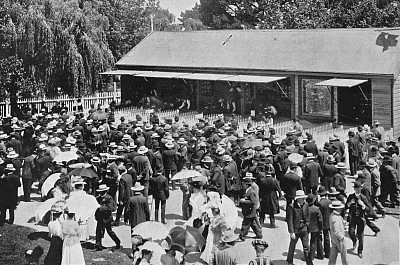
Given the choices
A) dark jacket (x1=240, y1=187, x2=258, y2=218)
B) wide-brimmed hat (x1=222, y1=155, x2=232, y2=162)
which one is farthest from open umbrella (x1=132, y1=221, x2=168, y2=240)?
wide-brimmed hat (x1=222, y1=155, x2=232, y2=162)

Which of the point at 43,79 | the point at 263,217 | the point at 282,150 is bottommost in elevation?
the point at 263,217

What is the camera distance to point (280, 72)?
93.5ft

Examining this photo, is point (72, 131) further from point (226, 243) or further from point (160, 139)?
point (226, 243)

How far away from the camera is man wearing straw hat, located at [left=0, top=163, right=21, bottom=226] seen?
1417 centimetres

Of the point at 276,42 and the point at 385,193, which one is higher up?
the point at 276,42

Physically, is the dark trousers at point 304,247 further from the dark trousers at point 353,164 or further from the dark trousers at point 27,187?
the dark trousers at point 27,187

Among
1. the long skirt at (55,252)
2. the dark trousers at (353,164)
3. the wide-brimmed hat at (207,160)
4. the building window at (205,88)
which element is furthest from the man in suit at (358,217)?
the building window at (205,88)

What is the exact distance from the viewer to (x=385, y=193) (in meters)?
14.8

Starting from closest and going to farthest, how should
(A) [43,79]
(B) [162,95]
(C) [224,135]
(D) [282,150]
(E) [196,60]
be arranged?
(D) [282,150], (C) [224,135], (A) [43,79], (E) [196,60], (B) [162,95]

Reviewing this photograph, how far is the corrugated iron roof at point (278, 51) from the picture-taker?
26.3 metres

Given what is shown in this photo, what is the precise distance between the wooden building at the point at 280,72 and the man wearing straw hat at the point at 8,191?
15230mm

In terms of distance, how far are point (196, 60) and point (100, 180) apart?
17.9 metres

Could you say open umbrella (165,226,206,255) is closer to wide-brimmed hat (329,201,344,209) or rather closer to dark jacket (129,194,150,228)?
dark jacket (129,194,150,228)

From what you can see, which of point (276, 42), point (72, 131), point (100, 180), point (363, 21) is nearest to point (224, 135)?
point (100, 180)
